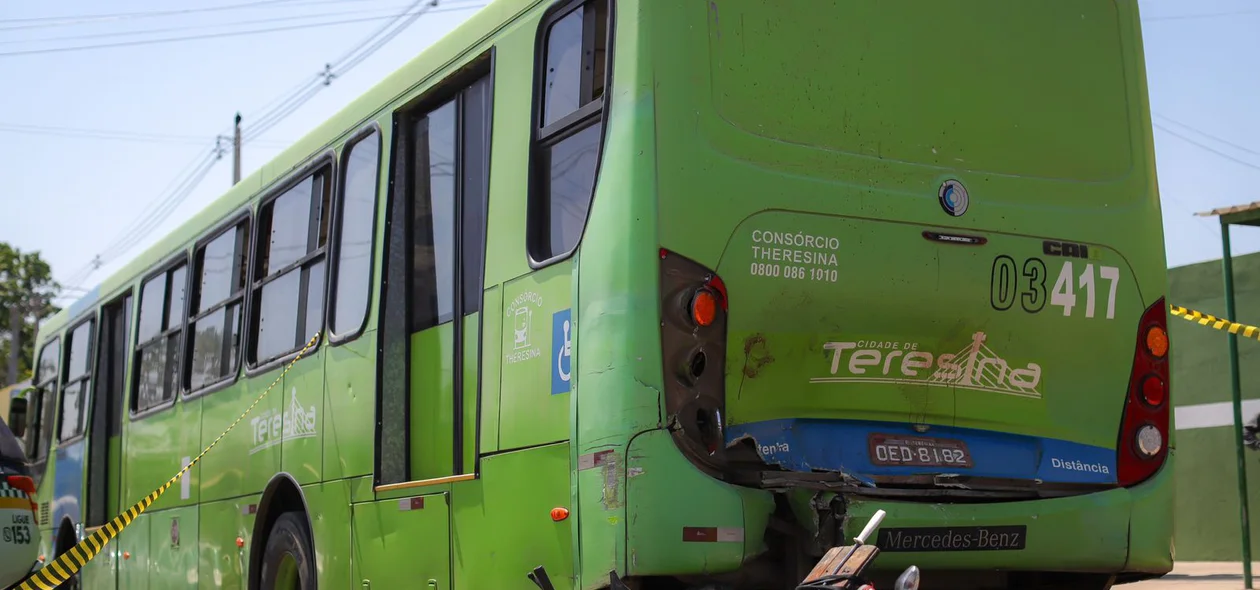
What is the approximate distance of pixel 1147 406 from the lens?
5.81 m

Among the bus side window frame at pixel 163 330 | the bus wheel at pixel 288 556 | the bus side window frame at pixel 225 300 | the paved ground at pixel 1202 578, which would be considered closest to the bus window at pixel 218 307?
the bus side window frame at pixel 225 300

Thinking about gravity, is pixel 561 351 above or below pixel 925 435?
above

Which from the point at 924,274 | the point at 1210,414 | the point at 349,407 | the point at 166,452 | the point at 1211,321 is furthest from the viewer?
the point at 1210,414

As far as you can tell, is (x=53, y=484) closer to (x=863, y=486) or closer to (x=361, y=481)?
(x=361, y=481)

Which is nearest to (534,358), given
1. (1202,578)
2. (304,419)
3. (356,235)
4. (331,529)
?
(356,235)

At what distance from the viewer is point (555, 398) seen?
17.3ft

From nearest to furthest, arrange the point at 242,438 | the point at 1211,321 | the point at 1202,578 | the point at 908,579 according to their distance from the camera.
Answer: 1. the point at 908,579
2. the point at 242,438
3. the point at 1211,321
4. the point at 1202,578

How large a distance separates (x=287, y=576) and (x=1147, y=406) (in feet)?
17.0

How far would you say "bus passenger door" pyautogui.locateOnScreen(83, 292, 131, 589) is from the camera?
1209cm

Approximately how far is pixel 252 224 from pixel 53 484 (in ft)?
20.3

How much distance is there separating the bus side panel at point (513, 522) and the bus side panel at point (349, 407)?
114cm

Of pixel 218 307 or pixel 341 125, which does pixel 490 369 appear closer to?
pixel 341 125

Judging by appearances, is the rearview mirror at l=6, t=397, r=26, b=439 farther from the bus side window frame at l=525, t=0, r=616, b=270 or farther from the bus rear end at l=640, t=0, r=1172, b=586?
the bus rear end at l=640, t=0, r=1172, b=586

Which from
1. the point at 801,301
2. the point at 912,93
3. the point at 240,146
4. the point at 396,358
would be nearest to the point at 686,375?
the point at 801,301
